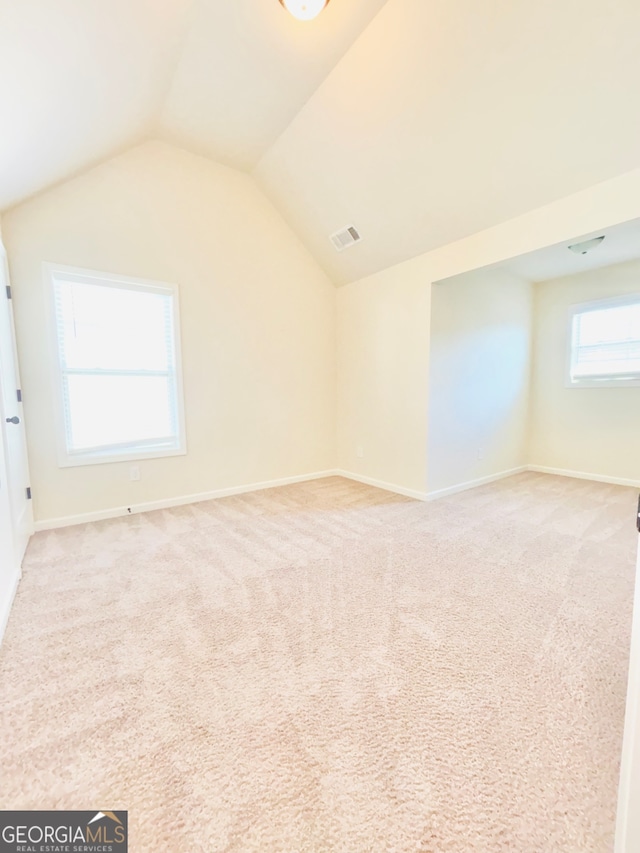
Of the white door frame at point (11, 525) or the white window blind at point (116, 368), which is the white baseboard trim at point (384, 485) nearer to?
the white window blind at point (116, 368)

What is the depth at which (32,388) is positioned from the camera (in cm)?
265

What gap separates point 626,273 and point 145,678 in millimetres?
5478

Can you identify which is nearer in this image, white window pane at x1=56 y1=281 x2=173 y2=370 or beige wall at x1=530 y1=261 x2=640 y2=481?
white window pane at x1=56 y1=281 x2=173 y2=370

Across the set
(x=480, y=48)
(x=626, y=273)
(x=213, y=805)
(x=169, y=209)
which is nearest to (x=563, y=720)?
(x=213, y=805)

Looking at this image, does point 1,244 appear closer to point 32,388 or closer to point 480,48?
point 32,388

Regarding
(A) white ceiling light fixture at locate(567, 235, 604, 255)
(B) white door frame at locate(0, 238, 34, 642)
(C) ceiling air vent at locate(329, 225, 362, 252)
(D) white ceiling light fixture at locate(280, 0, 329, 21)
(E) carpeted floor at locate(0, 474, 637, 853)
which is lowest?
(E) carpeted floor at locate(0, 474, 637, 853)

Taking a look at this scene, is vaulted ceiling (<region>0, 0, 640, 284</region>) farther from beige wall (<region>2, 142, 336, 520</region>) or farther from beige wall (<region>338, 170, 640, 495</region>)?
beige wall (<region>2, 142, 336, 520</region>)

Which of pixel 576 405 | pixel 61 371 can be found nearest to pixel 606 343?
pixel 576 405

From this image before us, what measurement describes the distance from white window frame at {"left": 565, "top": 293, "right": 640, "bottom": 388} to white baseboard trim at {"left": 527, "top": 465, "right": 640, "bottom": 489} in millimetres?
1058

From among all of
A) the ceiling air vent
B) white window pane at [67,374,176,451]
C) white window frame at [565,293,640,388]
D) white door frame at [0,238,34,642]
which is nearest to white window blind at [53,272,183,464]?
white window pane at [67,374,176,451]

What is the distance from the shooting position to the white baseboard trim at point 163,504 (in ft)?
9.16

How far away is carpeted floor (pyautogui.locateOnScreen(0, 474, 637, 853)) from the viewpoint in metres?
0.89

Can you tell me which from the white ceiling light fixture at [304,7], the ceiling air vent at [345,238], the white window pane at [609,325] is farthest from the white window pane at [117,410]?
the white window pane at [609,325]

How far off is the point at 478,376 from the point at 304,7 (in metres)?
3.18
